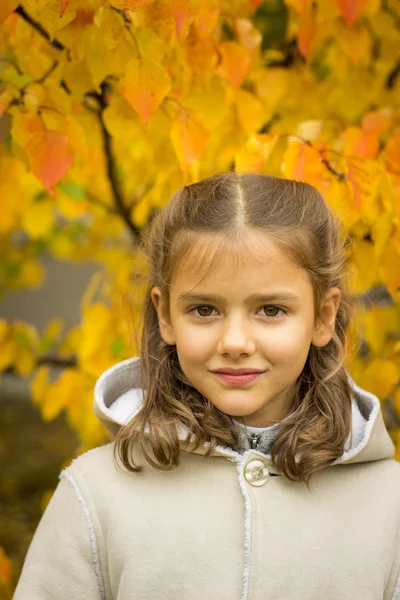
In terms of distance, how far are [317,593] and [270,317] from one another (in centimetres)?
61

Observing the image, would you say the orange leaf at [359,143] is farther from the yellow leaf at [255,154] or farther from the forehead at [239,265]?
the forehead at [239,265]

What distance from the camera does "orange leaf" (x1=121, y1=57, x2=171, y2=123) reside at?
5.82ft

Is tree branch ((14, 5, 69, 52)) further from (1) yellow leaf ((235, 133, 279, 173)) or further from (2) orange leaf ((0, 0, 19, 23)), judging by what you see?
(1) yellow leaf ((235, 133, 279, 173))

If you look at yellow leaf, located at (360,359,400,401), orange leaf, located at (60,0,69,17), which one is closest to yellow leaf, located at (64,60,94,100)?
orange leaf, located at (60,0,69,17)

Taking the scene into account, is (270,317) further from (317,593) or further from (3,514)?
(3,514)

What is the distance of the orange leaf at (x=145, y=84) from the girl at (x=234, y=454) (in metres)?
0.22

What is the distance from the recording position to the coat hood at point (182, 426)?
177 centimetres

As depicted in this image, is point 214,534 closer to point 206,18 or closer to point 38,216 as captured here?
point 206,18

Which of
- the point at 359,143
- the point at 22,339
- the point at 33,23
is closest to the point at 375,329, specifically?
the point at 359,143

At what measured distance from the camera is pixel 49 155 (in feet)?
6.04

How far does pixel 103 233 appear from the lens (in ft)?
12.6

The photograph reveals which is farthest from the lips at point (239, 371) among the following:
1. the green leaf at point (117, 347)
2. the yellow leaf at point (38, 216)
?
the yellow leaf at point (38, 216)

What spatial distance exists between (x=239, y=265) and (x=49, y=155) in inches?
21.9

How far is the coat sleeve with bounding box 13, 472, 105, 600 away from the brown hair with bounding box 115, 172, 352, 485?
162 millimetres
